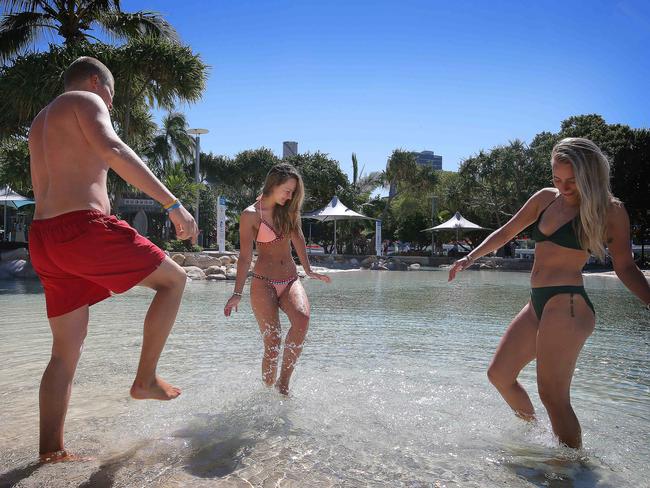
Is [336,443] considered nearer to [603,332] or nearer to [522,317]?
[522,317]

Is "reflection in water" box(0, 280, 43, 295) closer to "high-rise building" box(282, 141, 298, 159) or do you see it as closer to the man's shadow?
the man's shadow

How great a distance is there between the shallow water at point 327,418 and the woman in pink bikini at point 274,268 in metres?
0.29

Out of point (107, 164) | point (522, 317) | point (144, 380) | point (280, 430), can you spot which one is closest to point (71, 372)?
point (144, 380)

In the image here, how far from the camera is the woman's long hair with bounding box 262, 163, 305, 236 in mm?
3924

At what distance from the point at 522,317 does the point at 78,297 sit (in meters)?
2.28

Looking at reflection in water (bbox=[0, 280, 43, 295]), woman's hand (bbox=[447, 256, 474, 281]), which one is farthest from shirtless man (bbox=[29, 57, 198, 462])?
reflection in water (bbox=[0, 280, 43, 295])

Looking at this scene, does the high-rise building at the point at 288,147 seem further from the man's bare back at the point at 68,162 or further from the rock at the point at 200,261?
the man's bare back at the point at 68,162

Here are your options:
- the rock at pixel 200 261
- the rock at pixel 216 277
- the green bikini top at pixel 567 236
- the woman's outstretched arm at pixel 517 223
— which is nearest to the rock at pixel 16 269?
the rock at pixel 200 261

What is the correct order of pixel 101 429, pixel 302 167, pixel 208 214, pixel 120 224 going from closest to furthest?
pixel 120 224 < pixel 101 429 < pixel 302 167 < pixel 208 214

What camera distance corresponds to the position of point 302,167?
39.2 meters

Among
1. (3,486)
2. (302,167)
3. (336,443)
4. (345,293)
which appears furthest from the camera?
(302,167)

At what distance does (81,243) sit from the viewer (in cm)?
233

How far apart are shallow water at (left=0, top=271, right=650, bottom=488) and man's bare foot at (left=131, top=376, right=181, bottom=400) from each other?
306 millimetres

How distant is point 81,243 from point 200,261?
56.0 feet
